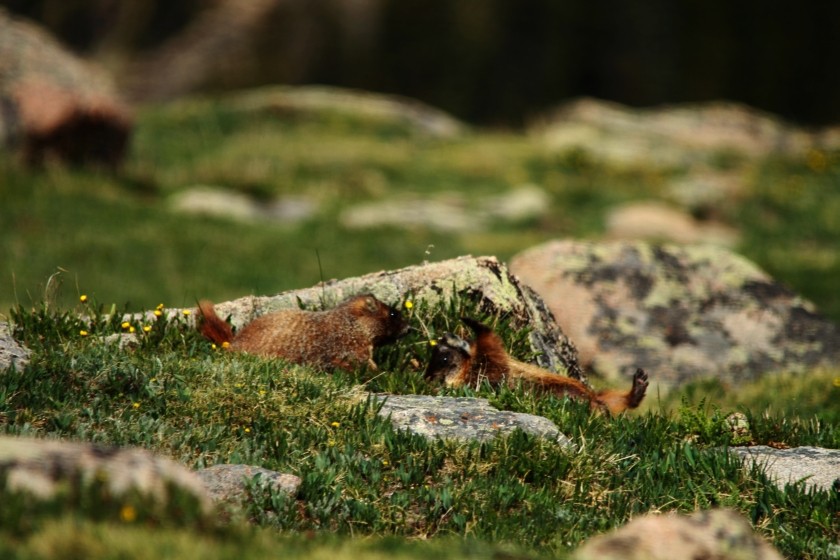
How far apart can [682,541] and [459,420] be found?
2680 mm

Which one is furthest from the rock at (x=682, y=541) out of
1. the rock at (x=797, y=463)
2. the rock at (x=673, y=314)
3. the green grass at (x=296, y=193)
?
the green grass at (x=296, y=193)

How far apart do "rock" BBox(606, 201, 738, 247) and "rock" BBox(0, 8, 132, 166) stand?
407 inches

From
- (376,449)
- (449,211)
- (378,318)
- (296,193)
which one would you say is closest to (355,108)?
(296,193)

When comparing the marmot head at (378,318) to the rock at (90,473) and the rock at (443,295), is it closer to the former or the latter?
the rock at (443,295)

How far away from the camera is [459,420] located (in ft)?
23.9

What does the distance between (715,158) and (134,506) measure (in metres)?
26.8

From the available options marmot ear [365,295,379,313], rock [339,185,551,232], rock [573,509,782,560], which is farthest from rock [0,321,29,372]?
rock [339,185,551,232]

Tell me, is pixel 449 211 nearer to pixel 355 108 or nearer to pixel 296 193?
pixel 296 193

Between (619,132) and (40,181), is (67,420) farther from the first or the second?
(619,132)

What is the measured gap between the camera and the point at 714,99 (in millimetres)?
36156

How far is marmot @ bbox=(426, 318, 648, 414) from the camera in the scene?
823cm

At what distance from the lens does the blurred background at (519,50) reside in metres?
34.7

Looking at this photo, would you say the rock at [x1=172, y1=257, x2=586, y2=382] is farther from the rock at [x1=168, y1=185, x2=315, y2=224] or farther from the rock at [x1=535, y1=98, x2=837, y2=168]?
the rock at [x1=535, y1=98, x2=837, y2=168]

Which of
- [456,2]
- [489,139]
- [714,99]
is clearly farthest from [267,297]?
[714,99]
